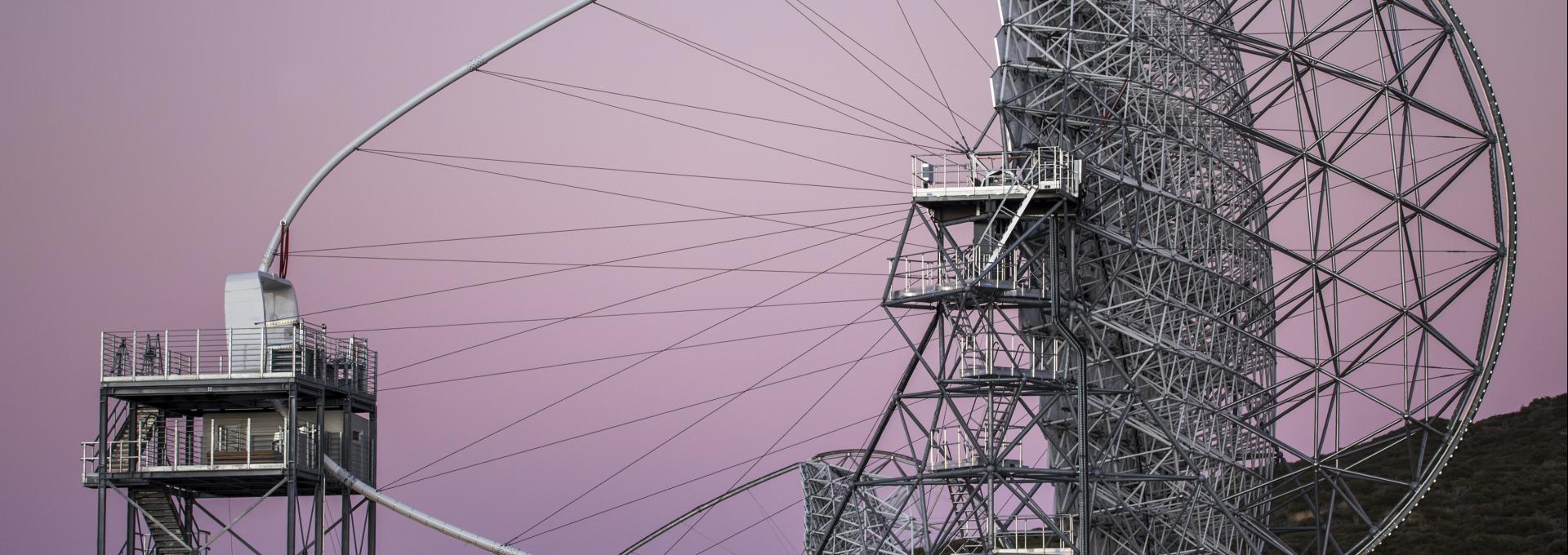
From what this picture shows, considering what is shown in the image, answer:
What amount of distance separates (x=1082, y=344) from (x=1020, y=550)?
8435mm

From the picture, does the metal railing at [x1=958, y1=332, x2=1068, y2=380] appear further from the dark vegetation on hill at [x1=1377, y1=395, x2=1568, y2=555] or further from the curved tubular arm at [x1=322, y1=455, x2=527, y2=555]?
the dark vegetation on hill at [x1=1377, y1=395, x2=1568, y2=555]

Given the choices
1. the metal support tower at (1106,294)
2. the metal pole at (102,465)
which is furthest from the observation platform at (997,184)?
the metal pole at (102,465)

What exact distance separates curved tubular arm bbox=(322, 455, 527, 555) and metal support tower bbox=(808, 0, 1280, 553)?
9885 millimetres

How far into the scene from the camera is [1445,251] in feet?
207

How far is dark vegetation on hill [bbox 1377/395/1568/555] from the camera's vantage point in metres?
100

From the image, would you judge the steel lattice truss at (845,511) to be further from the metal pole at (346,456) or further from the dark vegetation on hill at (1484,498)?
the dark vegetation on hill at (1484,498)

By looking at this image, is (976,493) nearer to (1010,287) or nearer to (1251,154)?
(1010,287)

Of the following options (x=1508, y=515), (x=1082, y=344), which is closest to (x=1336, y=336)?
(x=1082, y=344)

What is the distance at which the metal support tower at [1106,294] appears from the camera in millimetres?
58969

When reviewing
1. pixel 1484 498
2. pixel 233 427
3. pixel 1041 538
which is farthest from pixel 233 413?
pixel 1484 498

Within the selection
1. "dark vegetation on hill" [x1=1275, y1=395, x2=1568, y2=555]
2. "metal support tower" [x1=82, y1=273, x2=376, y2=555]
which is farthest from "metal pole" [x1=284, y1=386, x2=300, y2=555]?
"dark vegetation on hill" [x1=1275, y1=395, x2=1568, y2=555]

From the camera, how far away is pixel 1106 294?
215 ft

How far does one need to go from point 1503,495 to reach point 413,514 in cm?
7161

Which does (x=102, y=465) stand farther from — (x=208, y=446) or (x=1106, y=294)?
(x=1106, y=294)
